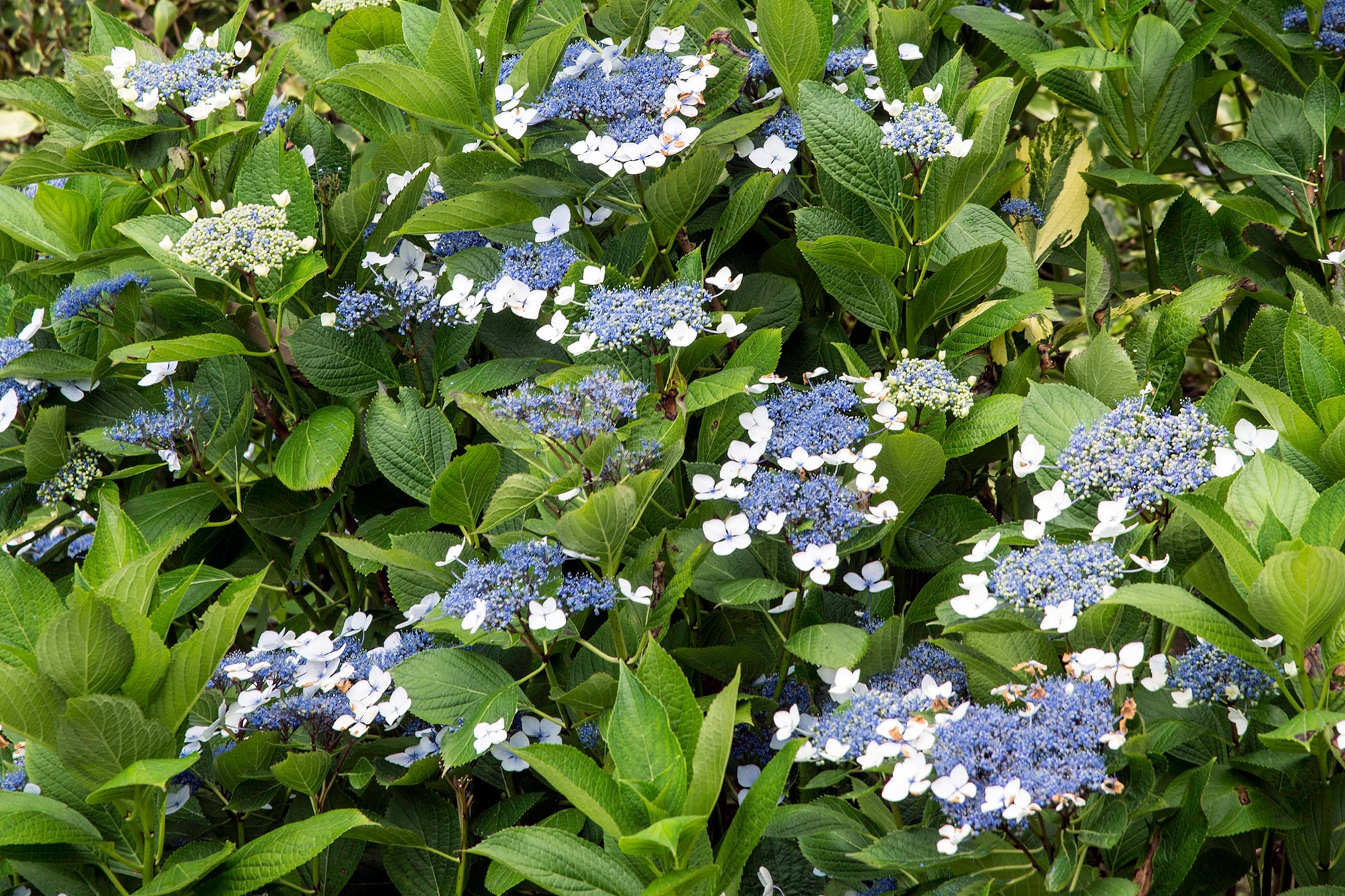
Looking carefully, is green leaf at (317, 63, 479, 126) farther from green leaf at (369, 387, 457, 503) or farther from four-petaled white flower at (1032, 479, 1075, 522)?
four-petaled white flower at (1032, 479, 1075, 522)

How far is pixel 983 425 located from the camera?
4.46 feet

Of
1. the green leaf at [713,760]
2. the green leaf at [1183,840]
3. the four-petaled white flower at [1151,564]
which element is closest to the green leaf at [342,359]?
the green leaf at [713,760]

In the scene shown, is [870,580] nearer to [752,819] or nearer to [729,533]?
[729,533]

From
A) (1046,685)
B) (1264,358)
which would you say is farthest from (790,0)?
(1046,685)

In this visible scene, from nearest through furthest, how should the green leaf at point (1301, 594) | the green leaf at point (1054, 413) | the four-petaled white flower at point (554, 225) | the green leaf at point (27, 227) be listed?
1. the green leaf at point (1301, 594)
2. the green leaf at point (1054, 413)
3. the four-petaled white flower at point (554, 225)
4. the green leaf at point (27, 227)

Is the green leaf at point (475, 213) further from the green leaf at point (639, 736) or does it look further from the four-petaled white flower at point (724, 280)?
the green leaf at point (639, 736)

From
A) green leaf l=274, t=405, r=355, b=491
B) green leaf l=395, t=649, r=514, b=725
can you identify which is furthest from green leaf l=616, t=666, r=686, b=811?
green leaf l=274, t=405, r=355, b=491

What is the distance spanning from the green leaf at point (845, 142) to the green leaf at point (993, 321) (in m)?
0.19

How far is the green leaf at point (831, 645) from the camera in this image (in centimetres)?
118

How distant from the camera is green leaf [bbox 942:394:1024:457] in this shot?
4.40 ft

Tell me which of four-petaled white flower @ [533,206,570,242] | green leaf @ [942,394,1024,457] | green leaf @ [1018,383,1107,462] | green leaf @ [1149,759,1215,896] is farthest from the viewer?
four-petaled white flower @ [533,206,570,242]

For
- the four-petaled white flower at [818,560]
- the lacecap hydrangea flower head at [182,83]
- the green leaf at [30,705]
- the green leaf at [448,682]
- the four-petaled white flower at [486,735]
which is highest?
the lacecap hydrangea flower head at [182,83]

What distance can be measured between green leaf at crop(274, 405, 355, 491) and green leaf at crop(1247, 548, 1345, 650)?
100 centimetres

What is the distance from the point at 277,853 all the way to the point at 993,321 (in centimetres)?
96
